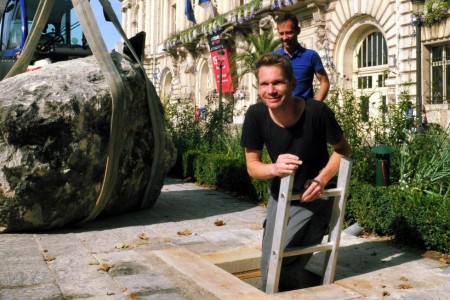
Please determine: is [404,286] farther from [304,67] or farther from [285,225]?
[304,67]

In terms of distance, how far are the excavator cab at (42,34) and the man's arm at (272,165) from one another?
711cm

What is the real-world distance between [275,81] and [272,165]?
512 millimetres

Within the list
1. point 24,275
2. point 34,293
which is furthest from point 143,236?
point 34,293

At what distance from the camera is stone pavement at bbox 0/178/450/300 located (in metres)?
3.27

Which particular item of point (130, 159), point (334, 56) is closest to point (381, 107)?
point (130, 159)

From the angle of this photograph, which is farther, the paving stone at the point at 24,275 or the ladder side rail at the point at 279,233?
the paving stone at the point at 24,275

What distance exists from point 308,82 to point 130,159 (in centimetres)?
206

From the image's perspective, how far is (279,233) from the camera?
3182 mm

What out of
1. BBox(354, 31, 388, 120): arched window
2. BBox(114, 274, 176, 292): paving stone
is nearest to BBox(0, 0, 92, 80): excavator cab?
BBox(114, 274, 176, 292): paving stone

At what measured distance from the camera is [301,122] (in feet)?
10.9

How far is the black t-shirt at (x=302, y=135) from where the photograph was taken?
331cm

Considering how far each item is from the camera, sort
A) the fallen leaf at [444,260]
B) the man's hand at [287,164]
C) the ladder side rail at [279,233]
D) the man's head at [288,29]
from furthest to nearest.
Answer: the man's head at [288,29], the fallen leaf at [444,260], the ladder side rail at [279,233], the man's hand at [287,164]

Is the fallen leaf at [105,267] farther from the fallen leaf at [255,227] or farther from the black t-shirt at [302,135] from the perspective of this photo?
the fallen leaf at [255,227]

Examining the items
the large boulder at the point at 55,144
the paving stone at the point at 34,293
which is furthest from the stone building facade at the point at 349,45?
the paving stone at the point at 34,293
